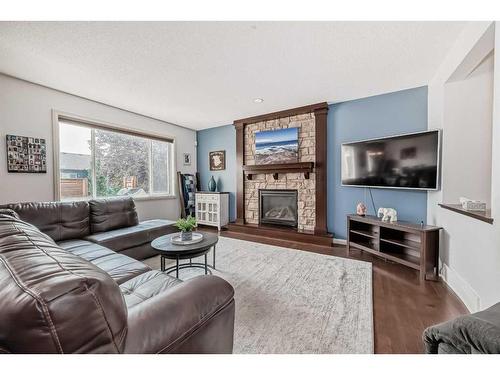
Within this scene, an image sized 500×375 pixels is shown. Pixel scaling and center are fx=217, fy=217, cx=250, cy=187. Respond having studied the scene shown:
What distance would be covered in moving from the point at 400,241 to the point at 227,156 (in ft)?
11.6

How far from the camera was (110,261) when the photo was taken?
1.85m

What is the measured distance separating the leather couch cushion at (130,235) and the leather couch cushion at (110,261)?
140 millimetres

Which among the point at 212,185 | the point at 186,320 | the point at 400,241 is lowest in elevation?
the point at 400,241

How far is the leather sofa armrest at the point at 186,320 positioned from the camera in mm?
689

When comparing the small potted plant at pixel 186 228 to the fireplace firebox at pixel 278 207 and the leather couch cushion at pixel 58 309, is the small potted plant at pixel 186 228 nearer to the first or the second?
the leather couch cushion at pixel 58 309

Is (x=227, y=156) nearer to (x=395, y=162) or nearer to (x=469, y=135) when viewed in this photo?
(x=395, y=162)

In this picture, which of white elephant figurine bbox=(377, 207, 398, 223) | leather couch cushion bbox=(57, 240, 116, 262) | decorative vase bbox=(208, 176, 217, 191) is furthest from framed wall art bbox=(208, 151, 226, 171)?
white elephant figurine bbox=(377, 207, 398, 223)

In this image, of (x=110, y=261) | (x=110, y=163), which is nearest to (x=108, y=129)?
(x=110, y=163)

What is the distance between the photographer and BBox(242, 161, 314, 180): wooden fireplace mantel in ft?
12.2

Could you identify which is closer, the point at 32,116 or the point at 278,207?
the point at 32,116

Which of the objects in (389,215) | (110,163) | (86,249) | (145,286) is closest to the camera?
(145,286)

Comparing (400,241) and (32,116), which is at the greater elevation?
(32,116)

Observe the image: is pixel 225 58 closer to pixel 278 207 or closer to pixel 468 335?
pixel 468 335

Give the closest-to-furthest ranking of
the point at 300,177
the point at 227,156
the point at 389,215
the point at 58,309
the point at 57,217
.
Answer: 1. the point at 58,309
2. the point at 57,217
3. the point at 389,215
4. the point at 300,177
5. the point at 227,156
